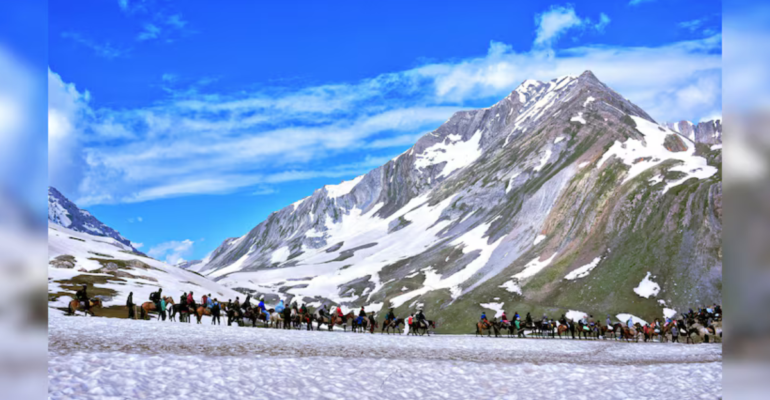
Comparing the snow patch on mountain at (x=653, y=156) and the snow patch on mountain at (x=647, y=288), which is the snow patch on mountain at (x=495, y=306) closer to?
the snow patch on mountain at (x=647, y=288)

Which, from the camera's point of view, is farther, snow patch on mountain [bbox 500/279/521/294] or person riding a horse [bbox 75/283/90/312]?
snow patch on mountain [bbox 500/279/521/294]

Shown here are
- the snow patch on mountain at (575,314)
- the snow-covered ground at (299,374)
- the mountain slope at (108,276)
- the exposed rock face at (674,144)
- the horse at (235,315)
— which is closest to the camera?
the snow-covered ground at (299,374)

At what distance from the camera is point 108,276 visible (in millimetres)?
115688

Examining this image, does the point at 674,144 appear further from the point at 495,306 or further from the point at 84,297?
the point at 84,297

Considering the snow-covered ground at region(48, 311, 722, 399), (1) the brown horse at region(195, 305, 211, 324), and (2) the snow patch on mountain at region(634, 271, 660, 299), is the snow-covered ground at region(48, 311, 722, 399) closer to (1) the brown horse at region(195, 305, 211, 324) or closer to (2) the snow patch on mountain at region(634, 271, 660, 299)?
(1) the brown horse at region(195, 305, 211, 324)

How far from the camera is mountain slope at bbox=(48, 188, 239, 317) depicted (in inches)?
3713

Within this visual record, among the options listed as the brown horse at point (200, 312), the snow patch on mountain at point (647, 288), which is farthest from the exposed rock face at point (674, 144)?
the brown horse at point (200, 312)

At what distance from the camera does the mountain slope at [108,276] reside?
9431 centimetres

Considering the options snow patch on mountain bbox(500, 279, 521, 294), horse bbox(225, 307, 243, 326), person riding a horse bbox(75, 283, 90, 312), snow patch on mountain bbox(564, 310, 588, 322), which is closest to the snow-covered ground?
person riding a horse bbox(75, 283, 90, 312)

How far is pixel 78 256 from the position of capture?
13012cm

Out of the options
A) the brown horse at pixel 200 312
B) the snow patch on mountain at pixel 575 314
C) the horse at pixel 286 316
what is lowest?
the snow patch on mountain at pixel 575 314

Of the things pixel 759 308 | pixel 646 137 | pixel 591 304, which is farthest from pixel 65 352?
pixel 646 137

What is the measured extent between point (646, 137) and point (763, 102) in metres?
198

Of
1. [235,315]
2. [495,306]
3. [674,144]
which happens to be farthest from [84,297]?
[674,144]
